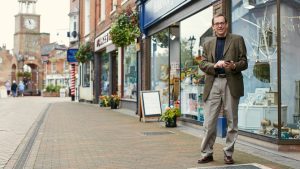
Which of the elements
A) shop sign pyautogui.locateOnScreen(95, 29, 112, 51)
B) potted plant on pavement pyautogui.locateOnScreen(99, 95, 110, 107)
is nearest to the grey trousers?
potted plant on pavement pyautogui.locateOnScreen(99, 95, 110, 107)

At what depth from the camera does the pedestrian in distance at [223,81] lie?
6.15 meters

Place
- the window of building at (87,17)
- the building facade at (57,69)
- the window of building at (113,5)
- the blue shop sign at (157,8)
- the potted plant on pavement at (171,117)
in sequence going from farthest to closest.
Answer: the building facade at (57,69)
the window of building at (87,17)
the window of building at (113,5)
the blue shop sign at (157,8)
the potted plant on pavement at (171,117)

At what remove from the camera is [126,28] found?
1575cm

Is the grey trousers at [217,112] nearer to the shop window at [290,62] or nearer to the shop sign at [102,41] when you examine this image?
the shop window at [290,62]

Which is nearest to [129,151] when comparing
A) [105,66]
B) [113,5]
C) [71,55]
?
[113,5]

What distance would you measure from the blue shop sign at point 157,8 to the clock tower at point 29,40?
55921 mm

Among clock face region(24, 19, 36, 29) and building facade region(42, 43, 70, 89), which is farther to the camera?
clock face region(24, 19, 36, 29)

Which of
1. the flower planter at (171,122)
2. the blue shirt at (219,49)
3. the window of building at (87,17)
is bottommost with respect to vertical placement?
the flower planter at (171,122)

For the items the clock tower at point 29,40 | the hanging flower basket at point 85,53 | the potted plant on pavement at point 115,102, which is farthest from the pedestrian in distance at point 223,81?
the clock tower at point 29,40

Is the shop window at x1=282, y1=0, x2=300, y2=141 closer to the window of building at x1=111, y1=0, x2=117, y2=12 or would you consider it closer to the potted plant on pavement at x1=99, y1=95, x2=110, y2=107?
the window of building at x1=111, y1=0, x2=117, y2=12

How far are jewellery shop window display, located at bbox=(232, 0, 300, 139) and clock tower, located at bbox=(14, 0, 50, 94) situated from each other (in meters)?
62.3

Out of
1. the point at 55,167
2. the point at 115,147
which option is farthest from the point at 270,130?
the point at 55,167

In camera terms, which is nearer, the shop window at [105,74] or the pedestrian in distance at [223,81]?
the pedestrian in distance at [223,81]

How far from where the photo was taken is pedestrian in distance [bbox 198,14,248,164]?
242 inches
